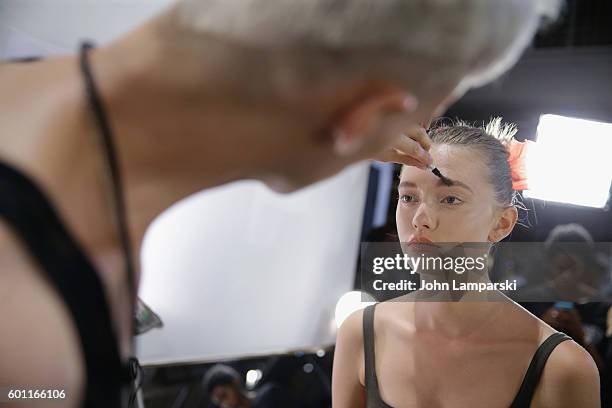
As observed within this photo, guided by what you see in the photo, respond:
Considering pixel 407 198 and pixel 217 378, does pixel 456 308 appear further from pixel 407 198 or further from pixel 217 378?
pixel 217 378

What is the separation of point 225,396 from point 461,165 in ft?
3.90

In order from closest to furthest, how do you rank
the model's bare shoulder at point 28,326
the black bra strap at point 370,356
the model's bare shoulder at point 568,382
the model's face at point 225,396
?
the model's bare shoulder at point 28,326 < the model's bare shoulder at point 568,382 < the black bra strap at point 370,356 < the model's face at point 225,396

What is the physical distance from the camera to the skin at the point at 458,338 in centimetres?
77

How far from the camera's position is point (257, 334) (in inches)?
73.7

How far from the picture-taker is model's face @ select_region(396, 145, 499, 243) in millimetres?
799

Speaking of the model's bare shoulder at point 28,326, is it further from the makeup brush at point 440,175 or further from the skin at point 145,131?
the makeup brush at point 440,175

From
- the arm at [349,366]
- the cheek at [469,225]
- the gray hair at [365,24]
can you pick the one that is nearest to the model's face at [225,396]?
the arm at [349,366]

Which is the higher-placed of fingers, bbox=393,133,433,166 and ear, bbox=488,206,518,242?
fingers, bbox=393,133,433,166

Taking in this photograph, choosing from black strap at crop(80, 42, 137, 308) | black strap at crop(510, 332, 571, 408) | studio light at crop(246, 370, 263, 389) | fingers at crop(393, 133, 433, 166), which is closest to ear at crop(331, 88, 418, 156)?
black strap at crop(80, 42, 137, 308)

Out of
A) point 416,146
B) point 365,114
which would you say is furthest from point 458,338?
point 365,114

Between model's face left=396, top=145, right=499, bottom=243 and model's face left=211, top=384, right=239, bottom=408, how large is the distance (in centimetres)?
109

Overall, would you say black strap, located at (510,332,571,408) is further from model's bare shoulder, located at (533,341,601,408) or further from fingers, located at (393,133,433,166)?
fingers, located at (393,133,433,166)

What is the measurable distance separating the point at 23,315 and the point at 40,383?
5 centimetres

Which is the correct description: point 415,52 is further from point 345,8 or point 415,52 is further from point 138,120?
point 138,120
